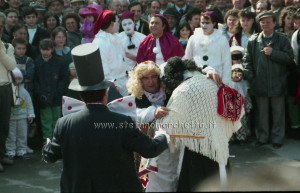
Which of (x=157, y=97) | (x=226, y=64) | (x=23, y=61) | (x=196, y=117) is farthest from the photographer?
(x=23, y=61)

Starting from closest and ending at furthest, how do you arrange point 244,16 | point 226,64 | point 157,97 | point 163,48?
point 157,97 < point 226,64 < point 163,48 < point 244,16

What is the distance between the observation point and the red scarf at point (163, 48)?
7.46 m

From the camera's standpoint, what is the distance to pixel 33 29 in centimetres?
913

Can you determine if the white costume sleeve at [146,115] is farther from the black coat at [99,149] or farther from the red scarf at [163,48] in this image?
the red scarf at [163,48]

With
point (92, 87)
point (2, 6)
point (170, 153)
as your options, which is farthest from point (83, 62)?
point (2, 6)

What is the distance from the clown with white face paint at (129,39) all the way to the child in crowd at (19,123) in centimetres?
173

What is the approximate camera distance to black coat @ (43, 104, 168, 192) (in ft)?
11.2

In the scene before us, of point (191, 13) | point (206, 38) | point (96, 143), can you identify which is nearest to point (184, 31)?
point (191, 13)

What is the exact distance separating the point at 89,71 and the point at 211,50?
410 centimetres

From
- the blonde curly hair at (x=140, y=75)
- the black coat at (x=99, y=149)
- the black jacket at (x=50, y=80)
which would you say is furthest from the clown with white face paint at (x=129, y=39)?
the black coat at (x=99, y=149)

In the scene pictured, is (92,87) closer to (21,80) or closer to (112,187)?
(112,187)

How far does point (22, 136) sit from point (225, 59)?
129 inches

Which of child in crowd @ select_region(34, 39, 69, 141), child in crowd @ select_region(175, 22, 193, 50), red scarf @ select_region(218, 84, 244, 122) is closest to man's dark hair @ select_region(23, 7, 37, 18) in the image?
child in crowd @ select_region(34, 39, 69, 141)

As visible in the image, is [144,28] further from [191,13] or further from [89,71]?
[89,71]
